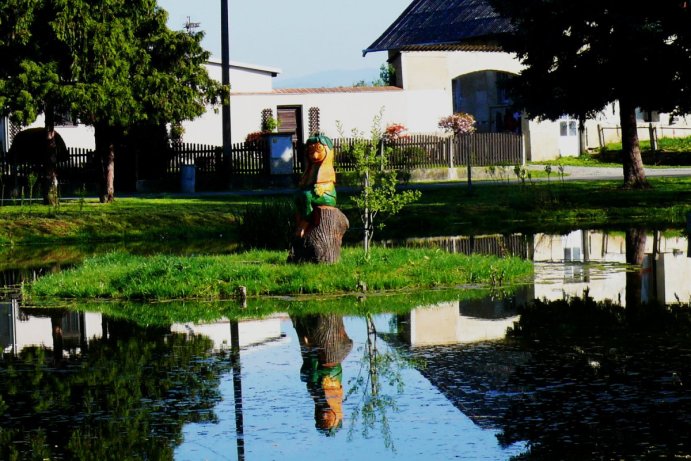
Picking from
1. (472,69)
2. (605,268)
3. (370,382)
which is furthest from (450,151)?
(370,382)

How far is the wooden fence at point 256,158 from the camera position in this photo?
148 ft

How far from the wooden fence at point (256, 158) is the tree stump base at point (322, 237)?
24099 mm

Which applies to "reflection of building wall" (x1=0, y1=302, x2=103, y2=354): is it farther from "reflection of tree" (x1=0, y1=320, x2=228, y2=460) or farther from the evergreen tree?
the evergreen tree

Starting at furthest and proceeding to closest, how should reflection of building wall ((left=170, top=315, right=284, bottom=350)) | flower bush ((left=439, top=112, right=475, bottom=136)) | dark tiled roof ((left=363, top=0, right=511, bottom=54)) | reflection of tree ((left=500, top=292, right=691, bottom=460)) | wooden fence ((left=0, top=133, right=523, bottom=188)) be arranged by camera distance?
dark tiled roof ((left=363, top=0, right=511, bottom=54)) → flower bush ((left=439, top=112, right=475, bottom=136)) → wooden fence ((left=0, top=133, right=523, bottom=188)) → reflection of building wall ((left=170, top=315, right=284, bottom=350)) → reflection of tree ((left=500, top=292, right=691, bottom=460))

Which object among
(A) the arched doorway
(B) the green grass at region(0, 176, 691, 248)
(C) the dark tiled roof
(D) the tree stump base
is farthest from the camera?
(A) the arched doorway

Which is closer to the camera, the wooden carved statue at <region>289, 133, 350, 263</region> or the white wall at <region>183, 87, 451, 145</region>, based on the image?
the wooden carved statue at <region>289, 133, 350, 263</region>

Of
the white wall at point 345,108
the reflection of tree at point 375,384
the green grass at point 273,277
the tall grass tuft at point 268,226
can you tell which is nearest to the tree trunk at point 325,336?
the reflection of tree at point 375,384

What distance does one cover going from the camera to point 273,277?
60.0 ft

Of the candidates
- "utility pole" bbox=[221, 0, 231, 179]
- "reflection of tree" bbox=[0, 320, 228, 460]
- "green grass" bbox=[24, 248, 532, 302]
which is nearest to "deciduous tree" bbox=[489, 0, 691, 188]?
"utility pole" bbox=[221, 0, 231, 179]

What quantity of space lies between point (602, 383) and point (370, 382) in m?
1.90

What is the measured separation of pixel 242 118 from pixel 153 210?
2027 cm

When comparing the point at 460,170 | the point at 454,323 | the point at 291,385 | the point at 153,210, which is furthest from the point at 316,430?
the point at 460,170

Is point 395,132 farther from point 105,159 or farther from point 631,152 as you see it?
point 105,159

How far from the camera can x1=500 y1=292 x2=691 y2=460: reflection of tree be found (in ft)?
29.8
